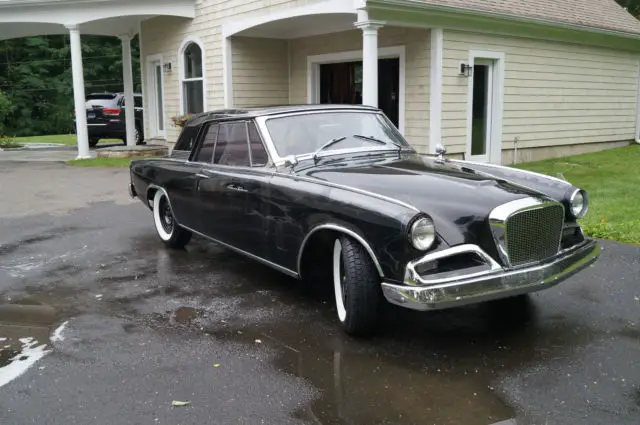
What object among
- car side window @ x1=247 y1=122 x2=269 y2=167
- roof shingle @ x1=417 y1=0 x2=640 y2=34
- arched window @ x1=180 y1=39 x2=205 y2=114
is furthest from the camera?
arched window @ x1=180 y1=39 x2=205 y2=114

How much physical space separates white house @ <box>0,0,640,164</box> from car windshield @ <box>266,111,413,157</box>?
537 centimetres

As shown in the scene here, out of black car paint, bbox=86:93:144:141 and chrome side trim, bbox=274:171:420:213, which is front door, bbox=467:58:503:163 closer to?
chrome side trim, bbox=274:171:420:213

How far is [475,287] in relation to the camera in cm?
373

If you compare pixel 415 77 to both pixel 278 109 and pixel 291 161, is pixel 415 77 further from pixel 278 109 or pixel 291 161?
pixel 291 161

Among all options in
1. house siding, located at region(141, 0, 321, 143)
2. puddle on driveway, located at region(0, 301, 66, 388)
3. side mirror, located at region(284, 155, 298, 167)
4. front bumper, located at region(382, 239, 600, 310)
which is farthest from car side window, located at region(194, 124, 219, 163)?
house siding, located at region(141, 0, 321, 143)

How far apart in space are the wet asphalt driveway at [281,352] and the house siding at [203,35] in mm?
7635

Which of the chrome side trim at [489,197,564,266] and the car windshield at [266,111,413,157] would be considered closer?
the chrome side trim at [489,197,564,266]

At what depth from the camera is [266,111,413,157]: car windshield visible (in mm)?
5191

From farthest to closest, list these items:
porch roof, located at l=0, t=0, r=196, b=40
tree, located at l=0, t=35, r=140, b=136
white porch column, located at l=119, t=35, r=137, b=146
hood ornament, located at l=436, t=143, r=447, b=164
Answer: tree, located at l=0, t=35, r=140, b=136, white porch column, located at l=119, t=35, r=137, b=146, porch roof, located at l=0, t=0, r=196, b=40, hood ornament, located at l=436, t=143, r=447, b=164

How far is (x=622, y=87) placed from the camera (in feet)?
53.4

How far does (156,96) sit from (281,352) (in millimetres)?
15259

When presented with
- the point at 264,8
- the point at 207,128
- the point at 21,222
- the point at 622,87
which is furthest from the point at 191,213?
the point at 622,87

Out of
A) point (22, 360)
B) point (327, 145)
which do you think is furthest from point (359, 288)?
point (22, 360)

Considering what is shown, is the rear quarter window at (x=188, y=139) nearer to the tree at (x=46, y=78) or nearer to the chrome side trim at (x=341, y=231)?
the chrome side trim at (x=341, y=231)
